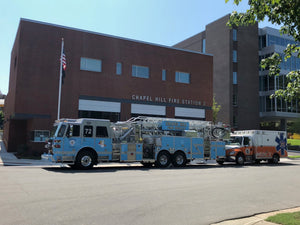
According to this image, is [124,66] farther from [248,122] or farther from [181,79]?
[248,122]

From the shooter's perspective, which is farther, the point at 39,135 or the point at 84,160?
the point at 39,135

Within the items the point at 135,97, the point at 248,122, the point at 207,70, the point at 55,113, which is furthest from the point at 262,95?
the point at 55,113

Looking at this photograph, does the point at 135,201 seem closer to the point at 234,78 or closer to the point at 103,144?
the point at 103,144

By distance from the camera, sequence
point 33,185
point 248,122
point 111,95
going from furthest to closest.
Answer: point 248,122
point 111,95
point 33,185

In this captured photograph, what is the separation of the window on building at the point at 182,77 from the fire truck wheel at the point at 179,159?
1538cm

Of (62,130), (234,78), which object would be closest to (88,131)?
(62,130)

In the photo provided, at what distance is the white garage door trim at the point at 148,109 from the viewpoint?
1209 inches

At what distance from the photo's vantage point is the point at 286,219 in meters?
6.25

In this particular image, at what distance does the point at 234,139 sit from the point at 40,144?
16.5 metres

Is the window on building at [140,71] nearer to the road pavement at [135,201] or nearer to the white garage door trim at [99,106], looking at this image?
the white garage door trim at [99,106]

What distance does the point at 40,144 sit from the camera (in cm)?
2578

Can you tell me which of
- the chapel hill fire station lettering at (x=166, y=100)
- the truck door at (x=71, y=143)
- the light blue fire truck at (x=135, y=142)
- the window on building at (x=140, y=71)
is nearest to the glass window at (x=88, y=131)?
the light blue fire truck at (x=135, y=142)

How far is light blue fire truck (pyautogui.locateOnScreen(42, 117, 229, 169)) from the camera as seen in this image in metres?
16.0

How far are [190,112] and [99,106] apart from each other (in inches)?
425
